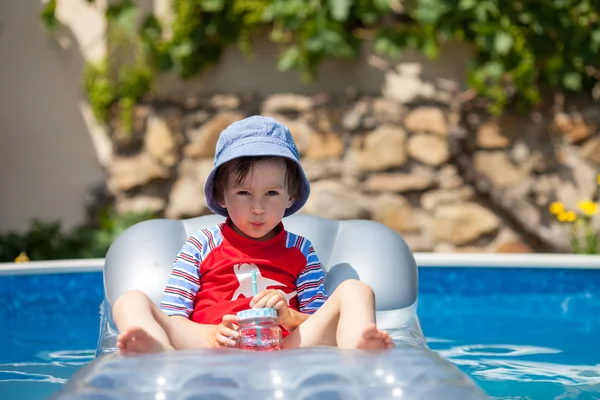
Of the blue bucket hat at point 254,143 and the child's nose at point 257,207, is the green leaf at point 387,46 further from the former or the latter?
the child's nose at point 257,207

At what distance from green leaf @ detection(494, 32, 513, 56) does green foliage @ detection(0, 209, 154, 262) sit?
99.0 inches

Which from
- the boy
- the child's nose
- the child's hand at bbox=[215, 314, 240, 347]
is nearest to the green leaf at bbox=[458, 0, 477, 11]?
the boy

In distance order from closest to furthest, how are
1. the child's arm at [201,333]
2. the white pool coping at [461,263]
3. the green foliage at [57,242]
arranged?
the child's arm at [201,333], the white pool coping at [461,263], the green foliage at [57,242]

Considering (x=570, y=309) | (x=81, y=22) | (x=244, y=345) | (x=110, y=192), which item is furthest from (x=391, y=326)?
(x=81, y=22)

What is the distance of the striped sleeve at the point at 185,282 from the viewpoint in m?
2.38

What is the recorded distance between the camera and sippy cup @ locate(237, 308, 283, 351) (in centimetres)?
204

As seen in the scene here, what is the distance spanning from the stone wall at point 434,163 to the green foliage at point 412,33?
0.24 m

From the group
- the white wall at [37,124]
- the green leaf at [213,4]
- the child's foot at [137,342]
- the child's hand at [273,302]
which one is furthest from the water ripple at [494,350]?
the white wall at [37,124]

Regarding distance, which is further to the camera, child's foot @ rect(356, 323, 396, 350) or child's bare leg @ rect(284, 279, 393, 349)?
child's bare leg @ rect(284, 279, 393, 349)

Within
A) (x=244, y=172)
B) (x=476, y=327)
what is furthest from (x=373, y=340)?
(x=476, y=327)

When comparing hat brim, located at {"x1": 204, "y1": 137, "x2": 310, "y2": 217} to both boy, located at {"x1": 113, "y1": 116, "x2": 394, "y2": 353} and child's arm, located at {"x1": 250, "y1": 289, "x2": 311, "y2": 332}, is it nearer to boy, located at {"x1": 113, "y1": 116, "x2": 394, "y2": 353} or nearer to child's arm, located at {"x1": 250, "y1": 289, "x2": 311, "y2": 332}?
boy, located at {"x1": 113, "y1": 116, "x2": 394, "y2": 353}

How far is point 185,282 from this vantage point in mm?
2430

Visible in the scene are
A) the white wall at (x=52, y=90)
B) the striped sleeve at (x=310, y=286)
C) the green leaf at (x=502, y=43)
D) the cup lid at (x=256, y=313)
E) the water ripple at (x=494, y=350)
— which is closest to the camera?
the cup lid at (x=256, y=313)

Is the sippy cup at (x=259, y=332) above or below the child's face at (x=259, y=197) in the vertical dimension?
below
